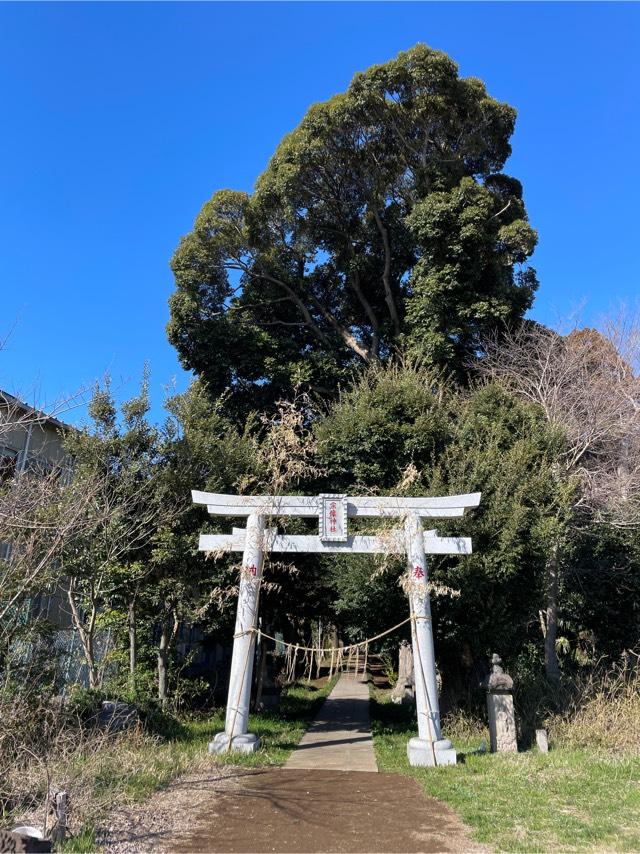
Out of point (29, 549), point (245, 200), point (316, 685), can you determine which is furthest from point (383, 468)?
point (316, 685)

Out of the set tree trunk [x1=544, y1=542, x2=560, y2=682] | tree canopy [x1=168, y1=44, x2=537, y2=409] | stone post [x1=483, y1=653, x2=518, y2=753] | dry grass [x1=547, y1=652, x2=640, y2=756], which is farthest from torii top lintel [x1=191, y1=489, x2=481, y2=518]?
tree canopy [x1=168, y1=44, x2=537, y2=409]

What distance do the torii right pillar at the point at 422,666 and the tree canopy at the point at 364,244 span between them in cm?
724

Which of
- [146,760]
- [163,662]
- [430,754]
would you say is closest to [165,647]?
[163,662]

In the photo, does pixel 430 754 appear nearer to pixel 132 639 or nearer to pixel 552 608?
pixel 552 608

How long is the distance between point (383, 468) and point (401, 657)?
9.67 m

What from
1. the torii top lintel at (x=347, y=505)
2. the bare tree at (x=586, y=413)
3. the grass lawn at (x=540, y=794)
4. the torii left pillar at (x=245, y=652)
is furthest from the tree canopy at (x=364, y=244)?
the grass lawn at (x=540, y=794)

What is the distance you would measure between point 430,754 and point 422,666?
1.12 m

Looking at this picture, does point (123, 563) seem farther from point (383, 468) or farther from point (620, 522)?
point (620, 522)

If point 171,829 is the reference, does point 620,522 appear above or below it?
above

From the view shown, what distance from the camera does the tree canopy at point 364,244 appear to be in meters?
15.3

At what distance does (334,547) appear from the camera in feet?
30.7

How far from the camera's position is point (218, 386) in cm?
1709

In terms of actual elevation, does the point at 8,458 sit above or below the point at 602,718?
above

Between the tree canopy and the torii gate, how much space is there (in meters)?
6.81
